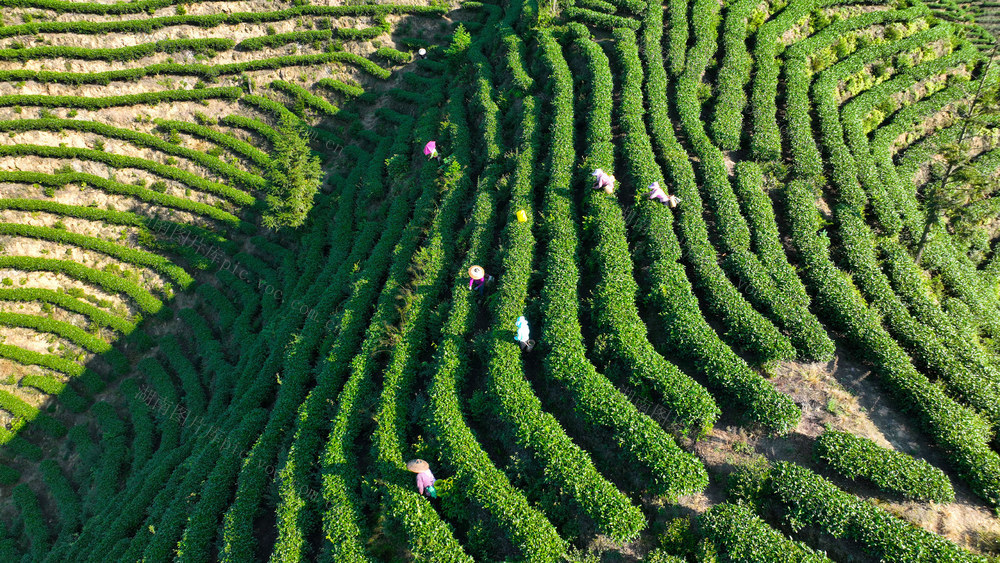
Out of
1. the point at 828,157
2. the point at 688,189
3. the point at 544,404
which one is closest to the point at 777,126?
the point at 828,157

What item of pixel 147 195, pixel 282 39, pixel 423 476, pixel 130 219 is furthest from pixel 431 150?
pixel 130 219

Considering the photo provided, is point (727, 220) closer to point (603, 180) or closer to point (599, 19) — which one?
point (603, 180)

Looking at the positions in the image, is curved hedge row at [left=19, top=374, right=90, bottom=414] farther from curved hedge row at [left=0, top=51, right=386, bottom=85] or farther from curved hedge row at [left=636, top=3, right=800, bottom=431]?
curved hedge row at [left=636, top=3, right=800, bottom=431]

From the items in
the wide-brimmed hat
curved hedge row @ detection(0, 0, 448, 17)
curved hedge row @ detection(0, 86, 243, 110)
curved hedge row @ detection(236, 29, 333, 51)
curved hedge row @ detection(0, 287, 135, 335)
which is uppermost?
curved hedge row @ detection(0, 0, 448, 17)

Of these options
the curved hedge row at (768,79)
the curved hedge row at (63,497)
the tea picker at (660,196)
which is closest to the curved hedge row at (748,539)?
the tea picker at (660,196)

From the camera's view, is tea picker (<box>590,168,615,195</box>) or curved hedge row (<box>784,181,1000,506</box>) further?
tea picker (<box>590,168,615,195</box>)

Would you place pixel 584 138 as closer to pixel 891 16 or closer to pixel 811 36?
pixel 811 36

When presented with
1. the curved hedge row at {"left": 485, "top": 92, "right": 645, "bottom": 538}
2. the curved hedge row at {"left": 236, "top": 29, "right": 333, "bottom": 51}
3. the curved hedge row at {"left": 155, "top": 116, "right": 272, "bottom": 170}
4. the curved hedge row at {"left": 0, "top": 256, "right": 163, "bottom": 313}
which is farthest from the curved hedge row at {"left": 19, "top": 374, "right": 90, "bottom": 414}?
the curved hedge row at {"left": 485, "top": 92, "right": 645, "bottom": 538}
